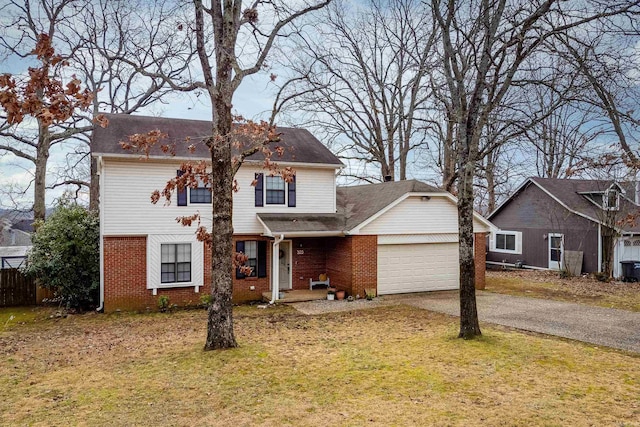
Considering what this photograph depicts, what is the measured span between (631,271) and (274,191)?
18.1 metres

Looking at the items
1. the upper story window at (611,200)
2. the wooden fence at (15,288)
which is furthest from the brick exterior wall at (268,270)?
the upper story window at (611,200)

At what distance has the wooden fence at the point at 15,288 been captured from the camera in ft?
53.9

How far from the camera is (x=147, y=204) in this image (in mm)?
15188

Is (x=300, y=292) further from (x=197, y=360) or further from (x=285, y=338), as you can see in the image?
(x=197, y=360)

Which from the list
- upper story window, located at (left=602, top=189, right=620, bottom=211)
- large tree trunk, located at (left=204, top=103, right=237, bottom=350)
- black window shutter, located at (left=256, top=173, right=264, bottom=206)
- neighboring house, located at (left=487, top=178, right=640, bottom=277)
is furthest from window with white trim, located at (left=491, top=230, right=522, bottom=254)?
large tree trunk, located at (left=204, top=103, right=237, bottom=350)

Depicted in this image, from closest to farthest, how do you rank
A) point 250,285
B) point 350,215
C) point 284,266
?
point 250,285, point 284,266, point 350,215

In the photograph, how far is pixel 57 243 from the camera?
14.7m

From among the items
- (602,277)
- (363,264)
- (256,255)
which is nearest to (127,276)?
(256,255)

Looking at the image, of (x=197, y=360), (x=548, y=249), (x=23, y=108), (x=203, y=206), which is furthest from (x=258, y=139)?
(x=548, y=249)

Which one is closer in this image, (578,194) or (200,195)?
(200,195)

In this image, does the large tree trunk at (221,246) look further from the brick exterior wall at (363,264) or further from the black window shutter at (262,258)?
the brick exterior wall at (363,264)

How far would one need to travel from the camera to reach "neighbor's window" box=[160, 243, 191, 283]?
15.5 meters

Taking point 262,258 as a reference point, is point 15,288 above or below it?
below

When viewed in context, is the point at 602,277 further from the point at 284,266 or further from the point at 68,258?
the point at 68,258
